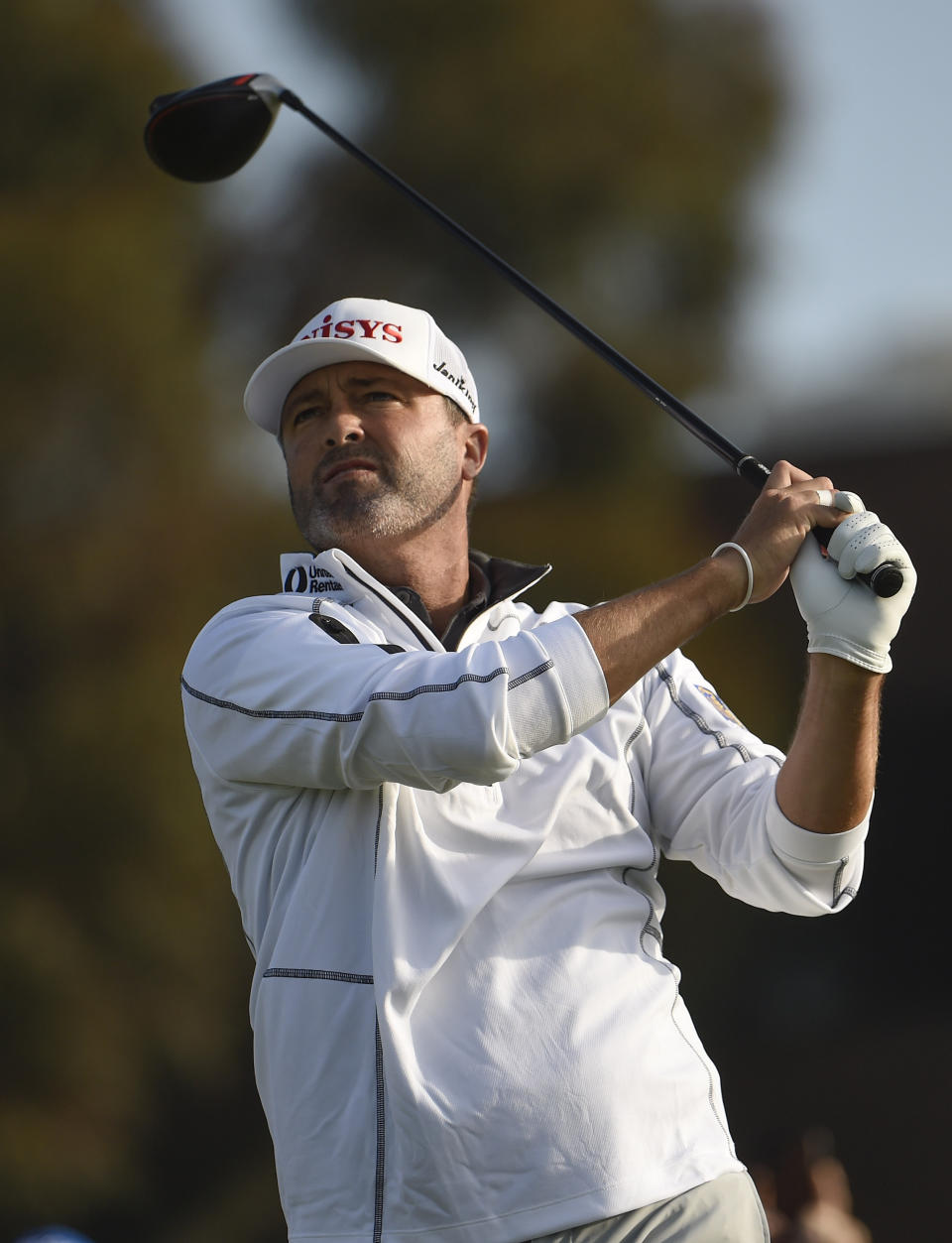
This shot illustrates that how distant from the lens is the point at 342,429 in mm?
2502

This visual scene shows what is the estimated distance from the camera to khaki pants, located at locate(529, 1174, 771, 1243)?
181 cm

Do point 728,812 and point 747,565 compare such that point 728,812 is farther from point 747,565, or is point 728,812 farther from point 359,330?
point 359,330

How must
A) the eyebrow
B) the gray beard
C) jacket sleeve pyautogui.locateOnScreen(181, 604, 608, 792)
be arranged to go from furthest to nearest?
the eyebrow < the gray beard < jacket sleeve pyautogui.locateOnScreen(181, 604, 608, 792)

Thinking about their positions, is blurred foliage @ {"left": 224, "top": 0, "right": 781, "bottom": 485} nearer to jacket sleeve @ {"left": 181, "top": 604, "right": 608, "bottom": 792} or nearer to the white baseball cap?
the white baseball cap

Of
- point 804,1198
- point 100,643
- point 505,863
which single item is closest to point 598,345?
A: point 505,863

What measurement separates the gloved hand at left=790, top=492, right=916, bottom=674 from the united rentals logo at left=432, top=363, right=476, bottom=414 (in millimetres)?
876

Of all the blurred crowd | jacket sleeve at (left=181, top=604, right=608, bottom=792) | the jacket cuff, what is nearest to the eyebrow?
jacket sleeve at (left=181, top=604, right=608, bottom=792)

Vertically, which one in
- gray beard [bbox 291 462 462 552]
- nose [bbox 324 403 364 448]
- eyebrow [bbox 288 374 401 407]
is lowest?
gray beard [bbox 291 462 462 552]

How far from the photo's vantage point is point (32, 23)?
7.95m

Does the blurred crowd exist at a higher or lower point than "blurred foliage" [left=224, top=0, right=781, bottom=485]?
lower

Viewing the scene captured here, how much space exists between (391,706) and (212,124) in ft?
4.82

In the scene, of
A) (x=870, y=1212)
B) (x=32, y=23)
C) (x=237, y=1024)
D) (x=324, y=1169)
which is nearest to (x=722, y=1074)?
(x=870, y=1212)

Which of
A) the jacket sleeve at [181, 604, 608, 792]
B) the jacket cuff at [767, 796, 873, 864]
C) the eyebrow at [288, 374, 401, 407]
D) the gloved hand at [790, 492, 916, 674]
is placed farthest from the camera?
the eyebrow at [288, 374, 401, 407]

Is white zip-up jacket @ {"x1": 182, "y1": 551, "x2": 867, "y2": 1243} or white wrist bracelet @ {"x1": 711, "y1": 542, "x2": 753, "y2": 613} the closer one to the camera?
white zip-up jacket @ {"x1": 182, "y1": 551, "x2": 867, "y2": 1243}
